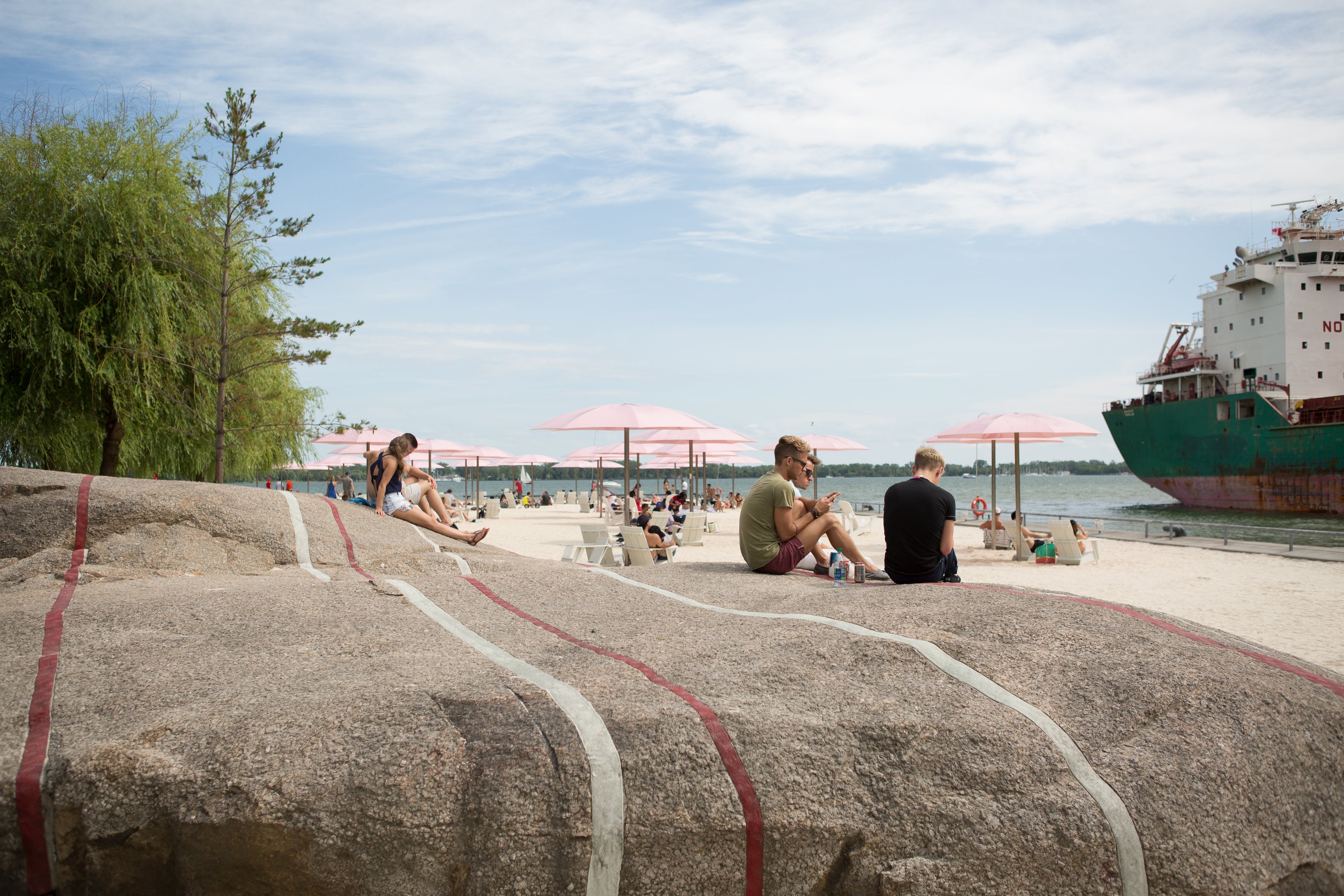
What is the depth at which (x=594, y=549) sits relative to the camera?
12.7 metres

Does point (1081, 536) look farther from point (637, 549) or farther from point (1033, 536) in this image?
point (637, 549)

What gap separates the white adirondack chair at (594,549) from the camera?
12.4m

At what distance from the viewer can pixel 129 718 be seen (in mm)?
2900

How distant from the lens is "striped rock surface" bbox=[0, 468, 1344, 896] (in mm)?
2631

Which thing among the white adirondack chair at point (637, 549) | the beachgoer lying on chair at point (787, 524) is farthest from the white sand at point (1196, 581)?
the beachgoer lying on chair at point (787, 524)

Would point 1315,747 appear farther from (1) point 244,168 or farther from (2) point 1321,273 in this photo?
(2) point 1321,273

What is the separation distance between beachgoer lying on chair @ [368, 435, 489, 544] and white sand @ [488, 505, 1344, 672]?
5.19 metres

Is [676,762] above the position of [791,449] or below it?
below

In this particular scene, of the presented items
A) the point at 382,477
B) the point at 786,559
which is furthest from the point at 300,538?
the point at 786,559

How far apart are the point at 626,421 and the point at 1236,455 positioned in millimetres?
34961

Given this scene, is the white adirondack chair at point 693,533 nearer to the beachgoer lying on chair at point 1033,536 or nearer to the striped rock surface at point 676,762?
the beachgoer lying on chair at point 1033,536

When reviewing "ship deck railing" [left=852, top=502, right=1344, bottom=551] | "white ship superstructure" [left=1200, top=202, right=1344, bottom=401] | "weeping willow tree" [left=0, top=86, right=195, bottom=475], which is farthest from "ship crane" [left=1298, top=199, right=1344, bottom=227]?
"weeping willow tree" [left=0, top=86, right=195, bottom=475]

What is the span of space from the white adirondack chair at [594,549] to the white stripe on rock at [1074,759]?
8742 mm

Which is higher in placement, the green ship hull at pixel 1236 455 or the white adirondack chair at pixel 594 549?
the green ship hull at pixel 1236 455
